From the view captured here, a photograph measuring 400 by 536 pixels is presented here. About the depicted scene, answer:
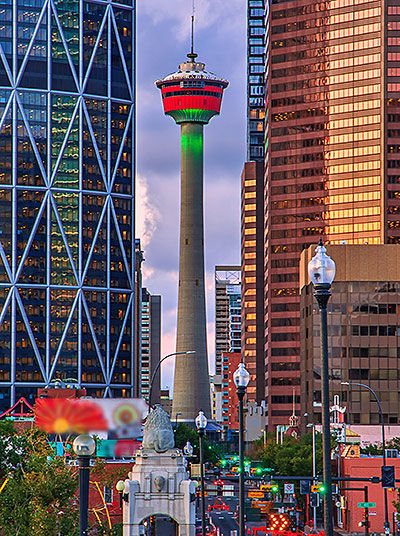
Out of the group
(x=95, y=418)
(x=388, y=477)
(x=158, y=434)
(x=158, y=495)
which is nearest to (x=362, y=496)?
(x=95, y=418)

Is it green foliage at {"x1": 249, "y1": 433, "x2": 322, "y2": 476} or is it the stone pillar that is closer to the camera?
the stone pillar

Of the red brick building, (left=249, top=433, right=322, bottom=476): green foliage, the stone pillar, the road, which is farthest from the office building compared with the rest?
the stone pillar

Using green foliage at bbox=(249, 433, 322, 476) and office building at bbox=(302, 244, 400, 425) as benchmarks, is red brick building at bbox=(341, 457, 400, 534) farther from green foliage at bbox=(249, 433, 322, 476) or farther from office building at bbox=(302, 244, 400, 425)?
office building at bbox=(302, 244, 400, 425)

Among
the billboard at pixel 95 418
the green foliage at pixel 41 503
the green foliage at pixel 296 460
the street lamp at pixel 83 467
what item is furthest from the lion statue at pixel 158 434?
the green foliage at pixel 296 460

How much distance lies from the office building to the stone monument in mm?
129805

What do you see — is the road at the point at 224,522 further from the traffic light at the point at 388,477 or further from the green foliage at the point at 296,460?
the traffic light at the point at 388,477

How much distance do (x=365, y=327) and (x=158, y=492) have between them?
133m

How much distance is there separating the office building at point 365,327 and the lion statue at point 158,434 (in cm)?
12870

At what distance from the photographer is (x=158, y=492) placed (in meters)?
50.8

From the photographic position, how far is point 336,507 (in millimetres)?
117000

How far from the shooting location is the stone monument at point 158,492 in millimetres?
50375

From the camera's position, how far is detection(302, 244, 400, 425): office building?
180 m

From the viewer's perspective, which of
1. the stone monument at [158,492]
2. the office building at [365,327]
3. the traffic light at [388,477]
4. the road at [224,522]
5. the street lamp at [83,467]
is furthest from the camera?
the office building at [365,327]

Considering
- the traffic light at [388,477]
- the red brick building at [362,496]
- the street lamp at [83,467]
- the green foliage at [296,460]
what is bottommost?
the street lamp at [83,467]
